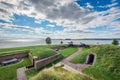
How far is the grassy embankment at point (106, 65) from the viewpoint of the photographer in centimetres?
1435

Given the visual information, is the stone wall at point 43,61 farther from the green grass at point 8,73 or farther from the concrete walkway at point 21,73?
the green grass at point 8,73

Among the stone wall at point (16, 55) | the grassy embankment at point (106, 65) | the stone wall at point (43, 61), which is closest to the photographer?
the grassy embankment at point (106, 65)

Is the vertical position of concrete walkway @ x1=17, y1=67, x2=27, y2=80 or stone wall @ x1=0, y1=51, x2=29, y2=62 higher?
stone wall @ x1=0, y1=51, x2=29, y2=62

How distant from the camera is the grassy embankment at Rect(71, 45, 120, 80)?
14.4 metres

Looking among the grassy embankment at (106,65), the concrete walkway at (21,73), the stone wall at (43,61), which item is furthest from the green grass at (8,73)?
the grassy embankment at (106,65)

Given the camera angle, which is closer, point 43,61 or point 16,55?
point 43,61

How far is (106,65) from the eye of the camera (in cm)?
1627

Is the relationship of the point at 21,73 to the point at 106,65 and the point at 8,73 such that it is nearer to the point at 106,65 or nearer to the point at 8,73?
the point at 8,73

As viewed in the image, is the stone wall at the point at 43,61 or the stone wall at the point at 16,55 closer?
the stone wall at the point at 43,61

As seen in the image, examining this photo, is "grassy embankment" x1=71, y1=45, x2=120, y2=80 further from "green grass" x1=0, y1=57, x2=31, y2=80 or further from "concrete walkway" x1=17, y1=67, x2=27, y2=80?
"green grass" x1=0, y1=57, x2=31, y2=80

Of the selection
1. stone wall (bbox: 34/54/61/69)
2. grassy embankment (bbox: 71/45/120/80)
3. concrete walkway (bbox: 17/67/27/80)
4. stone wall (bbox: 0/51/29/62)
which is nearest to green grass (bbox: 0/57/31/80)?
concrete walkway (bbox: 17/67/27/80)

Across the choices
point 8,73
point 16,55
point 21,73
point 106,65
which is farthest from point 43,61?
point 106,65

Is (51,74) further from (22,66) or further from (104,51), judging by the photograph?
(104,51)

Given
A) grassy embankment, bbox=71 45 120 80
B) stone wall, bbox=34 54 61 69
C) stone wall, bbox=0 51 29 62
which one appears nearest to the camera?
grassy embankment, bbox=71 45 120 80
